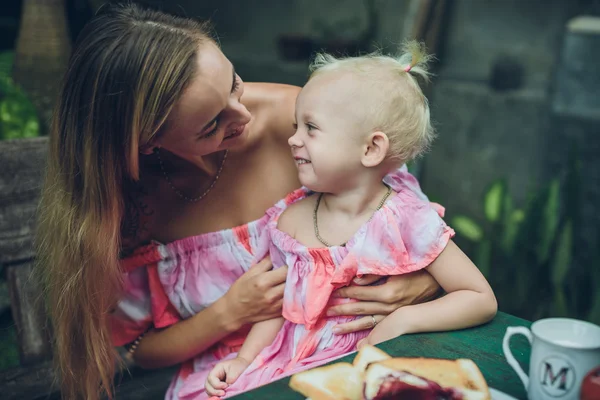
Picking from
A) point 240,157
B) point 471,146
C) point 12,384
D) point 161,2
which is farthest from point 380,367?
point 471,146

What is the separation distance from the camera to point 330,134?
168cm

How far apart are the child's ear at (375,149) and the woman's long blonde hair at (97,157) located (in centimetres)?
48

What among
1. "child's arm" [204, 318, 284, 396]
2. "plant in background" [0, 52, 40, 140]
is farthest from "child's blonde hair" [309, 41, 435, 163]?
"plant in background" [0, 52, 40, 140]

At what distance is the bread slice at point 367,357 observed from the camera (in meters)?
1.34

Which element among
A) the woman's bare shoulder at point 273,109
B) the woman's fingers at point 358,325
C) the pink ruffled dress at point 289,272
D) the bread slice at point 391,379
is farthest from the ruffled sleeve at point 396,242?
the woman's bare shoulder at point 273,109

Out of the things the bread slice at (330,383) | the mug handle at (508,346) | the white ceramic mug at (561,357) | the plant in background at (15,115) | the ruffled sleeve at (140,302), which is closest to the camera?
the white ceramic mug at (561,357)

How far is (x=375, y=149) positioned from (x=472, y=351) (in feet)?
1.78

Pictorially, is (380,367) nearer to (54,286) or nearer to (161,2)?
(54,286)

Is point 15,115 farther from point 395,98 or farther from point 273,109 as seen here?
point 395,98

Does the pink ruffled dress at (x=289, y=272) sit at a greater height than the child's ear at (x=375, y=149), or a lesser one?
lesser

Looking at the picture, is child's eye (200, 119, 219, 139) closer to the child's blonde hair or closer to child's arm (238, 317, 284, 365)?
the child's blonde hair

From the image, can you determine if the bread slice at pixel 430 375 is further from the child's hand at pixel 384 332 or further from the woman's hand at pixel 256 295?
the woman's hand at pixel 256 295

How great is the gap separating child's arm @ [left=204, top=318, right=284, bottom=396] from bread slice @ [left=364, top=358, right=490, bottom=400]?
1.83 ft

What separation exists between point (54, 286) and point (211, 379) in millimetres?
525
